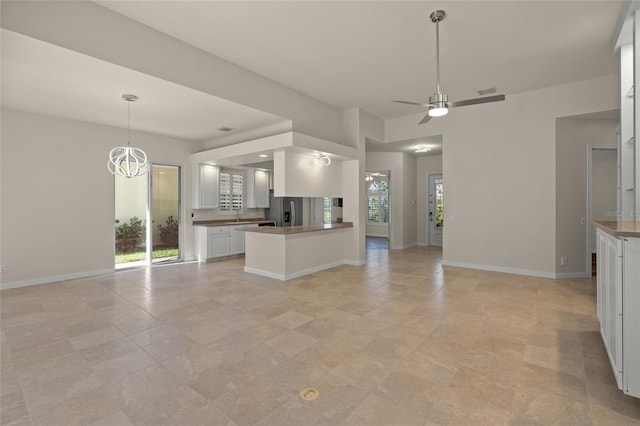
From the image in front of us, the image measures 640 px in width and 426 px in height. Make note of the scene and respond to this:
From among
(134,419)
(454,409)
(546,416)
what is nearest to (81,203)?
(134,419)

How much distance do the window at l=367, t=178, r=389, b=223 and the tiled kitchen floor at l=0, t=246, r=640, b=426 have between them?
713 centimetres

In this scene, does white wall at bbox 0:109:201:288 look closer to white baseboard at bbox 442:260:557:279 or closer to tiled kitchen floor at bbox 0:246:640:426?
tiled kitchen floor at bbox 0:246:640:426

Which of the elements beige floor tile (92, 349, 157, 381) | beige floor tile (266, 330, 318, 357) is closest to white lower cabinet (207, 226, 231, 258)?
beige floor tile (92, 349, 157, 381)

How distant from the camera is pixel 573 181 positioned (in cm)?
535

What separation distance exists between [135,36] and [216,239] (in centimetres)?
464

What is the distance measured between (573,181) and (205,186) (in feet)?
24.8

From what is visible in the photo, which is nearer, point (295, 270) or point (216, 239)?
point (295, 270)

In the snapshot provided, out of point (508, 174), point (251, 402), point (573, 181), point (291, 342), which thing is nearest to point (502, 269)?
point (508, 174)

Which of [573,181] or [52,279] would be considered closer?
[52,279]

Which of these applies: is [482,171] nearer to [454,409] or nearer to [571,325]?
[571,325]

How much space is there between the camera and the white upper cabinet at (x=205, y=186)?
23.3 ft

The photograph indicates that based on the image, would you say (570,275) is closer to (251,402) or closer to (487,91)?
(487,91)

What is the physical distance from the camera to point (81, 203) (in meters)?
5.52

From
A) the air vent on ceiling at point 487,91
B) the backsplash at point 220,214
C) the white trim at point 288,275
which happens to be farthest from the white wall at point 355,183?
the backsplash at point 220,214
